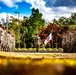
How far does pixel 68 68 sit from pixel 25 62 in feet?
0.60

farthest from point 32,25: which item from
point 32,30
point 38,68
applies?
point 38,68

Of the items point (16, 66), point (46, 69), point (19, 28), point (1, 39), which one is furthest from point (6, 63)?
point (19, 28)

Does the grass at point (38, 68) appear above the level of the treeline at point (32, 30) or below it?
below

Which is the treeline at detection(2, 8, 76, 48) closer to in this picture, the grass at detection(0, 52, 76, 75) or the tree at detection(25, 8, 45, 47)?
the tree at detection(25, 8, 45, 47)

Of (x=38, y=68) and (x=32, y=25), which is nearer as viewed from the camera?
(x=38, y=68)

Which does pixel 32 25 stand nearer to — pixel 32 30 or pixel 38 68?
pixel 32 30

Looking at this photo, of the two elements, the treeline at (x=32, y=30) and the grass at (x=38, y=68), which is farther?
the treeline at (x=32, y=30)

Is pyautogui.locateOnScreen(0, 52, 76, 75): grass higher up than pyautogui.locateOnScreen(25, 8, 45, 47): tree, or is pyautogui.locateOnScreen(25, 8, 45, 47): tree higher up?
pyautogui.locateOnScreen(25, 8, 45, 47): tree

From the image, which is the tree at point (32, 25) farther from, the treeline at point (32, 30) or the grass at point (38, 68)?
the grass at point (38, 68)

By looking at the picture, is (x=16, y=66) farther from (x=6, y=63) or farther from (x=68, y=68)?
(x=68, y=68)

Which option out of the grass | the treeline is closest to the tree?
the treeline

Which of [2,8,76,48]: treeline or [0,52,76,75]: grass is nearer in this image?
[0,52,76,75]: grass

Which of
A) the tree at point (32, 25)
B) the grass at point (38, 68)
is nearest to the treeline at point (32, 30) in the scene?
the tree at point (32, 25)

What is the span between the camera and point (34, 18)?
75.6 m
